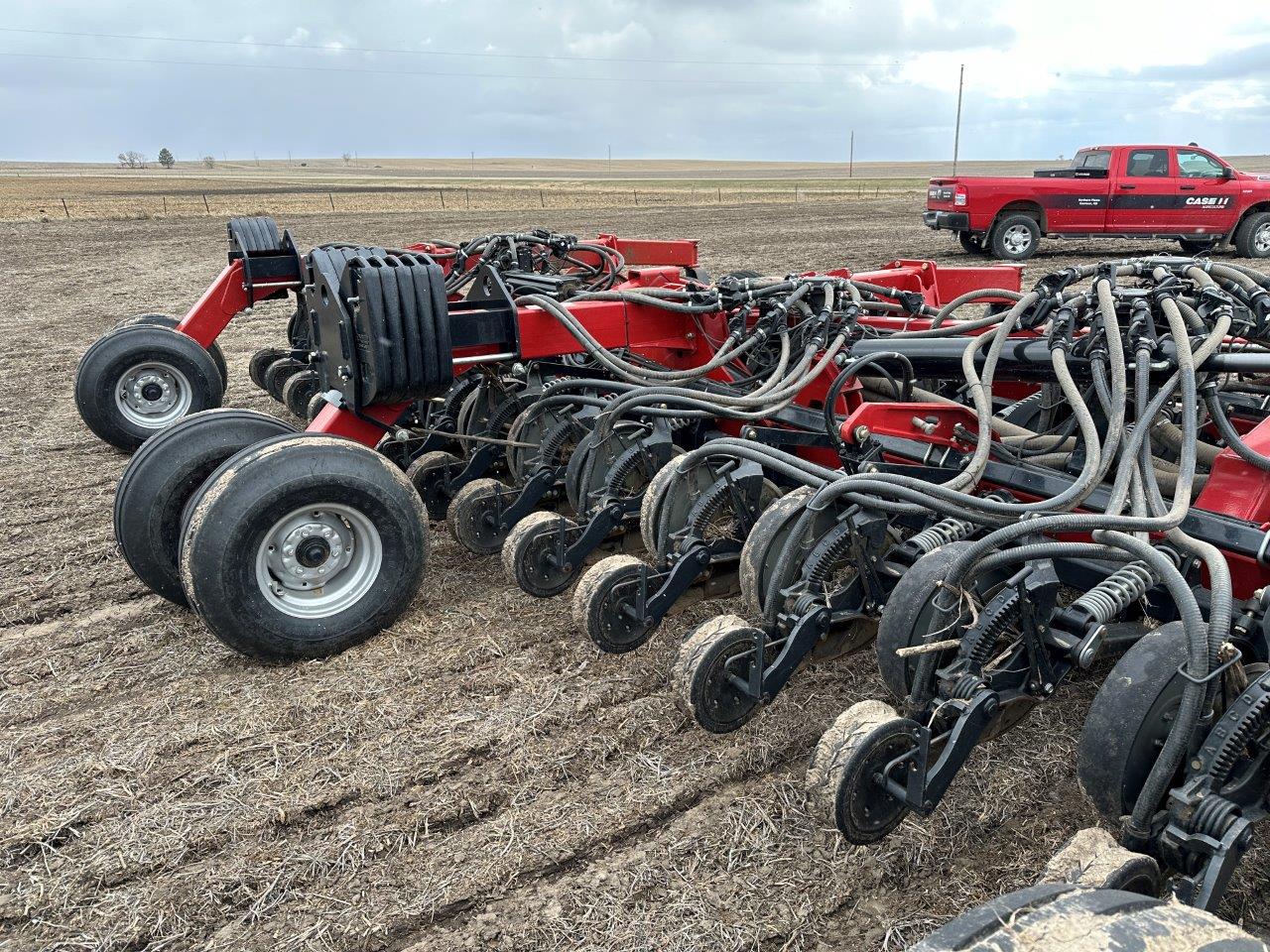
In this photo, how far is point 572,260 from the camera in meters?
6.79

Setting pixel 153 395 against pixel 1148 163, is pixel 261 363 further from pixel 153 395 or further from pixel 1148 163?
pixel 1148 163

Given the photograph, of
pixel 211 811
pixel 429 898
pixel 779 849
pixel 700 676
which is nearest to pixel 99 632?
pixel 211 811

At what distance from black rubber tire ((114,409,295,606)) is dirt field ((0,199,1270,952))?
1.06 ft

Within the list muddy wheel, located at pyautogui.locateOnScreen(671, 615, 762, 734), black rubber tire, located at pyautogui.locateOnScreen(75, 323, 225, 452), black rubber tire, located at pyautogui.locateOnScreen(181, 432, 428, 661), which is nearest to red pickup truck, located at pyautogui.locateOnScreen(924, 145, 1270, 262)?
black rubber tire, located at pyautogui.locateOnScreen(75, 323, 225, 452)

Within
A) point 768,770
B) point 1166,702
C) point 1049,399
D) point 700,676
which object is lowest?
point 768,770

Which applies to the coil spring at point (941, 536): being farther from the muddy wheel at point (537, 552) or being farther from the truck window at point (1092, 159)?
the truck window at point (1092, 159)

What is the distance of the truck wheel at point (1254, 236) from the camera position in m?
15.8

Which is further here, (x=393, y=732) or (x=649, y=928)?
(x=393, y=732)

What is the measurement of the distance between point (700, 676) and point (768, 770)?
19.1 inches

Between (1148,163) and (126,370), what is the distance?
15.6 meters

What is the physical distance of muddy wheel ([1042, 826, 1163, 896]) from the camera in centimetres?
198

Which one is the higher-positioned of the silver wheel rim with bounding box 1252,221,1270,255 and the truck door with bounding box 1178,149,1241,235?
the truck door with bounding box 1178,149,1241,235

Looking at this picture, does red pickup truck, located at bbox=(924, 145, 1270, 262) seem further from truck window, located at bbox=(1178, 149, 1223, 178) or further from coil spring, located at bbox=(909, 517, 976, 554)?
coil spring, located at bbox=(909, 517, 976, 554)

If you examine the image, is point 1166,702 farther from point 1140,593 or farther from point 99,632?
point 99,632
